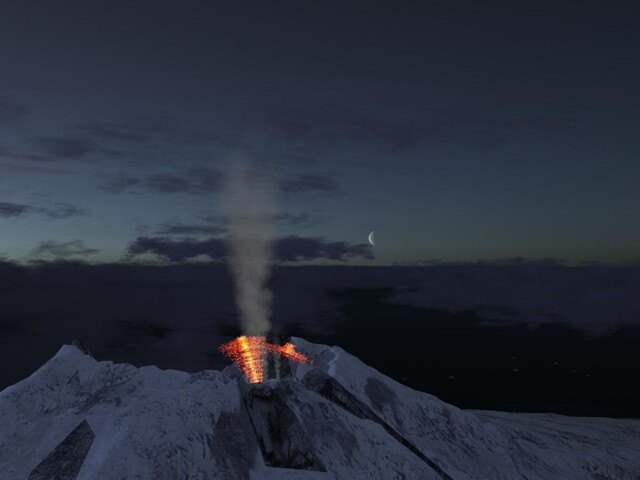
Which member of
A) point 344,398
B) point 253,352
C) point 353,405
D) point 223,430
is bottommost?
point 353,405

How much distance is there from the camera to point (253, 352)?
80.9m

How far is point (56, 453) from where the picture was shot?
121 ft

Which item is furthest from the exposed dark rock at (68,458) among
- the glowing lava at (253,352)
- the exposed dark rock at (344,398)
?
the glowing lava at (253,352)

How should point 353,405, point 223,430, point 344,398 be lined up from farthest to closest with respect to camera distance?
point 344,398, point 353,405, point 223,430

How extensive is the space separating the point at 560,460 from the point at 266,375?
134 ft

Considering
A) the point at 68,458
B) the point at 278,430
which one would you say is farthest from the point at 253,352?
the point at 68,458

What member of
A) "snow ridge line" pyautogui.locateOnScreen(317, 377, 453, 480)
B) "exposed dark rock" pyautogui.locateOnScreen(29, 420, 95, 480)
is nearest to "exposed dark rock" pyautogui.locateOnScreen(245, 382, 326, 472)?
"snow ridge line" pyautogui.locateOnScreen(317, 377, 453, 480)

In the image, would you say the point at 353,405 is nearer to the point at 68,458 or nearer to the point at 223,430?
the point at 223,430

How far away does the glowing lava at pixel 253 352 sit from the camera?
71.0 m

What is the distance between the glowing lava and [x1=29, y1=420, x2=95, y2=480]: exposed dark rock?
30.3m

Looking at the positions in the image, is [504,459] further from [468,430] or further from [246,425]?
[246,425]

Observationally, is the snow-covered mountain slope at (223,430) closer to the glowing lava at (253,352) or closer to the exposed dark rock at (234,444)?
the exposed dark rock at (234,444)

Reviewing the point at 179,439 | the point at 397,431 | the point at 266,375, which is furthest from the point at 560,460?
the point at 179,439

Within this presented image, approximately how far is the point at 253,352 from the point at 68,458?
4543 centimetres
